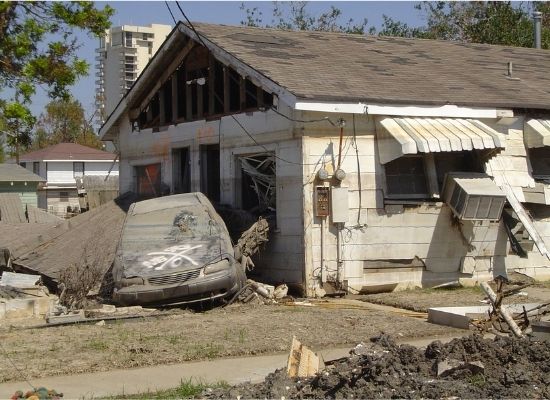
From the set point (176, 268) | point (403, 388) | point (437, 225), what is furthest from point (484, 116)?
point (403, 388)

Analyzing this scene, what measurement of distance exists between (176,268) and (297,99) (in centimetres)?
359

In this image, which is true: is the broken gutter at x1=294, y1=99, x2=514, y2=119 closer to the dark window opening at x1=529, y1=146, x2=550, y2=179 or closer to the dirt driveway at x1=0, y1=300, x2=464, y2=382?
the dark window opening at x1=529, y1=146, x2=550, y2=179

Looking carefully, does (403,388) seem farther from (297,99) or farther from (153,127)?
(153,127)

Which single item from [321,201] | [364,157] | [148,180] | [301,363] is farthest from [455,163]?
[301,363]

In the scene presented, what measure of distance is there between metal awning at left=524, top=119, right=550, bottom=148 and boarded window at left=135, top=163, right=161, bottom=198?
26.8 ft

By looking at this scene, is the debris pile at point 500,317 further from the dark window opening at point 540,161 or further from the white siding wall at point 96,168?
the white siding wall at point 96,168

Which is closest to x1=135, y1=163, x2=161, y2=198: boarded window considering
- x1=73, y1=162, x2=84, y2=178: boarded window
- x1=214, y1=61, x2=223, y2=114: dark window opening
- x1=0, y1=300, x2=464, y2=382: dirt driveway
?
x1=214, y1=61, x2=223, y2=114: dark window opening

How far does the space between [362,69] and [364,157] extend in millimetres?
2582

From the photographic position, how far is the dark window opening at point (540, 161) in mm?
17750

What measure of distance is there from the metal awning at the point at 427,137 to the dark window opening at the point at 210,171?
14.1ft

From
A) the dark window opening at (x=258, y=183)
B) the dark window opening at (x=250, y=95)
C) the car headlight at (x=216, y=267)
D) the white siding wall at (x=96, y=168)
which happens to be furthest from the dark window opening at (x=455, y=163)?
the white siding wall at (x=96, y=168)

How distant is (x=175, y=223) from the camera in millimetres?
14406

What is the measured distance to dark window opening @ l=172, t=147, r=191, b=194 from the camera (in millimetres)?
19766

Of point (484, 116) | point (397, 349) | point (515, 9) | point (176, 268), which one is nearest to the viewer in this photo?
point (397, 349)
